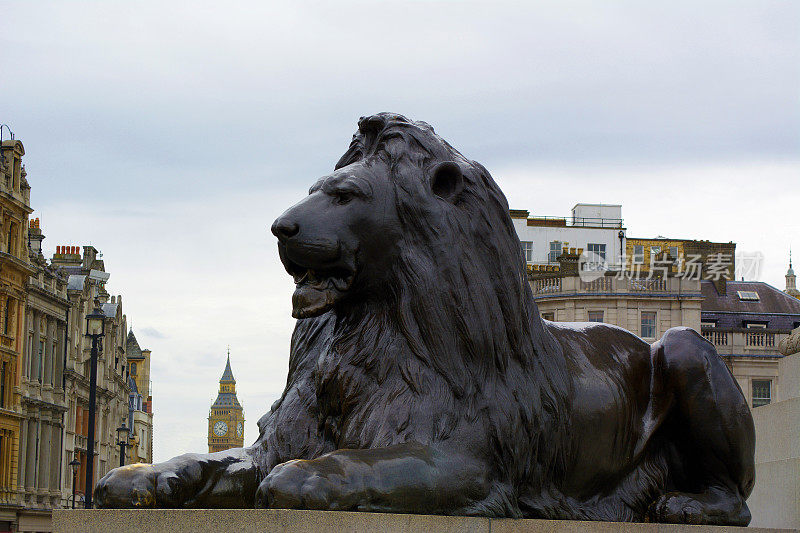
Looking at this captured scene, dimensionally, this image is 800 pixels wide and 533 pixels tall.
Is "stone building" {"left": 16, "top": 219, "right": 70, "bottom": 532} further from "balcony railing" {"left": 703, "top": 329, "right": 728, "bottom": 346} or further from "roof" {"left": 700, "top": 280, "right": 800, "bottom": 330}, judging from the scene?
"roof" {"left": 700, "top": 280, "right": 800, "bottom": 330}

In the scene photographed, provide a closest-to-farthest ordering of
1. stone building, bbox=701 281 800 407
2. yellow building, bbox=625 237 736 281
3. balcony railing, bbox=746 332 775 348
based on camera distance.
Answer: stone building, bbox=701 281 800 407 < balcony railing, bbox=746 332 775 348 < yellow building, bbox=625 237 736 281

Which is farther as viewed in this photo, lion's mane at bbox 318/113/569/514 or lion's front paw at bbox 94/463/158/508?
lion's mane at bbox 318/113/569/514

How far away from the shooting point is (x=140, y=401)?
4451 inches

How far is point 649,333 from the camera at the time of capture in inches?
2239

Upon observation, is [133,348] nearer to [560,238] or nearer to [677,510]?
[560,238]

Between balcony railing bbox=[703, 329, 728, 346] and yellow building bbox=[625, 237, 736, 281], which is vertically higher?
yellow building bbox=[625, 237, 736, 281]

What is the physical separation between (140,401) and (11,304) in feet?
184

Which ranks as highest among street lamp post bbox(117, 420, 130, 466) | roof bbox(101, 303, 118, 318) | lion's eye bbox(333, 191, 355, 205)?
roof bbox(101, 303, 118, 318)

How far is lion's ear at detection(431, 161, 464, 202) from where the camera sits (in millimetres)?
4941

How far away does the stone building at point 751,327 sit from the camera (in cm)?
5622

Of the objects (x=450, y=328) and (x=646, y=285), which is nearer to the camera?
(x=450, y=328)

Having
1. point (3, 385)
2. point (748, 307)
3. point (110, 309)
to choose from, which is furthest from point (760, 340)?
point (110, 309)

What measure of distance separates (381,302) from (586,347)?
126 cm

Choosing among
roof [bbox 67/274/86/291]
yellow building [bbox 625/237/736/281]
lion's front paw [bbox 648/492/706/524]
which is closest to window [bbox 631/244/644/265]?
yellow building [bbox 625/237/736/281]
